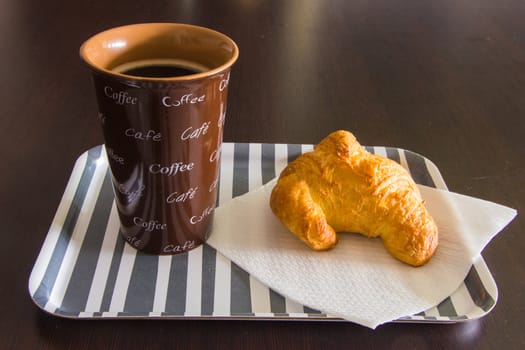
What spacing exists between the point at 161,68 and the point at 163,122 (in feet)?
0.28

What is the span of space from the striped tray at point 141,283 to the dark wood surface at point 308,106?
1 centimetres

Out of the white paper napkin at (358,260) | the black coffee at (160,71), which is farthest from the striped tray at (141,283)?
the black coffee at (160,71)

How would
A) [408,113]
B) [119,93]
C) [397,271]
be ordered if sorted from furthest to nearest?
[408,113] → [397,271] → [119,93]

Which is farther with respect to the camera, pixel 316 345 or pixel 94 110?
pixel 94 110

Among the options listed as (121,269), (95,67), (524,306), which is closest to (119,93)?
(95,67)

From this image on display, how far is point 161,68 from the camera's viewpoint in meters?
0.46

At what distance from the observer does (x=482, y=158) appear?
2.28ft

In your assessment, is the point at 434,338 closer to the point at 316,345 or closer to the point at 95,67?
the point at 316,345

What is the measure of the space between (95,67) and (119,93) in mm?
30

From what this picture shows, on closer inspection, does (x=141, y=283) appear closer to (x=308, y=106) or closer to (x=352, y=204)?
(x=352, y=204)

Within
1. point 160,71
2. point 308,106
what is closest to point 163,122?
point 160,71

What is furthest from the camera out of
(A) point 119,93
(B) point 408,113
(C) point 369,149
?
(B) point 408,113

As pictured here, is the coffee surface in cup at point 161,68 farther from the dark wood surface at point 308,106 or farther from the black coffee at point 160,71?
the dark wood surface at point 308,106

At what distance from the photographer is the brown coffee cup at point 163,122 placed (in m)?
0.39
